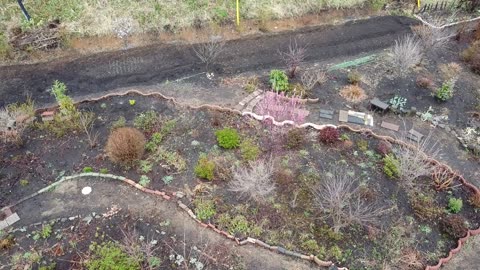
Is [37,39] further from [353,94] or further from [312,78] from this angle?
[353,94]

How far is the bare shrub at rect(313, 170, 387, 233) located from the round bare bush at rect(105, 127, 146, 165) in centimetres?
413

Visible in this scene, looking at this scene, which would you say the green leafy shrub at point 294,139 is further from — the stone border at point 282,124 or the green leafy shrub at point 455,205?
the green leafy shrub at point 455,205

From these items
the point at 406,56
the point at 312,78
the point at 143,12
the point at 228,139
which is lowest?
the point at 228,139

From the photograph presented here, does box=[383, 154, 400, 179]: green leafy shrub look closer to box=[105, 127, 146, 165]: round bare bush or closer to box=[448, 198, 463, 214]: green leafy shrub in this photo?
box=[448, 198, 463, 214]: green leafy shrub

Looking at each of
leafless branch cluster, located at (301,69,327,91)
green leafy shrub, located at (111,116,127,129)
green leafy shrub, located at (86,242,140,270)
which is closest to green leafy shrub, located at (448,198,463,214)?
leafless branch cluster, located at (301,69,327,91)

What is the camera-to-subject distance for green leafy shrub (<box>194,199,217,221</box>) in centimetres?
885

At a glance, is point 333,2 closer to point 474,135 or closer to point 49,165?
point 474,135

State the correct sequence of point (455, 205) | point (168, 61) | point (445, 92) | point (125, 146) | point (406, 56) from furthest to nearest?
point (168, 61), point (406, 56), point (445, 92), point (125, 146), point (455, 205)

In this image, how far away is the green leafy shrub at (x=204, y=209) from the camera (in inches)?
348

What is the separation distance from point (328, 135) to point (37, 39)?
923 centimetres

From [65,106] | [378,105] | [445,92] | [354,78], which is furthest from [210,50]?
[445,92]

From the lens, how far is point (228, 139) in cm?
1009

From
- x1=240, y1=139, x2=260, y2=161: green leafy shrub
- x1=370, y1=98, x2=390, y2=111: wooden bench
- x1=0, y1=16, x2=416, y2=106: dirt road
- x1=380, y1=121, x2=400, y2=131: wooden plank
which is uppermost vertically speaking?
x1=0, y1=16, x2=416, y2=106: dirt road

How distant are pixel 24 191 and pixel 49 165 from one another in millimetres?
814
